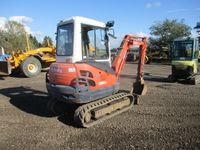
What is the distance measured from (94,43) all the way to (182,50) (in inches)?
273

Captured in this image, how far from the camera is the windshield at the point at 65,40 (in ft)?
21.3

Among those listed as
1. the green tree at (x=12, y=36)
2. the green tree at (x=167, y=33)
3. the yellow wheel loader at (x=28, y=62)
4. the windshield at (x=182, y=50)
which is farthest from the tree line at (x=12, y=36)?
the windshield at (x=182, y=50)

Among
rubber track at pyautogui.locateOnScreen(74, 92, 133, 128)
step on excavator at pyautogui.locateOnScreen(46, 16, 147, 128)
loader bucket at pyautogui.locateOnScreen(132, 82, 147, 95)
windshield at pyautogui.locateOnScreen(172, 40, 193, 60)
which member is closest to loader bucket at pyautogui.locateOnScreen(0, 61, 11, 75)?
step on excavator at pyautogui.locateOnScreen(46, 16, 147, 128)

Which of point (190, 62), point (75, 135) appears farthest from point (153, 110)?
point (190, 62)

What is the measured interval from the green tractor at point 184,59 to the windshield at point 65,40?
7018mm

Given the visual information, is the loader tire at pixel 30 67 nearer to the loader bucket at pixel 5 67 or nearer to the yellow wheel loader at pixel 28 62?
the yellow wheel loader at pixel 28 62

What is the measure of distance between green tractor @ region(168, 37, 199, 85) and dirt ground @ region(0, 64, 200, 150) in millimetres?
3271

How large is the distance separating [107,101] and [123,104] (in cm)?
85

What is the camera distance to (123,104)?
7461 millimetres

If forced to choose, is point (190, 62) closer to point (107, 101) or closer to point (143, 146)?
point (107, 101)

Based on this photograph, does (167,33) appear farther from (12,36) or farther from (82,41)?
(12,36)

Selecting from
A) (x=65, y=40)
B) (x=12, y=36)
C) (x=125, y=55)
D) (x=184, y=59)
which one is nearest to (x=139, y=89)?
(x=125, y=55)

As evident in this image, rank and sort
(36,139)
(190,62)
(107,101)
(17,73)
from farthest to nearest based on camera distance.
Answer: (17,73) < (190,62) < (107,101) < (36,139)

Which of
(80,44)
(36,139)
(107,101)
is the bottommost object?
(36,139)
